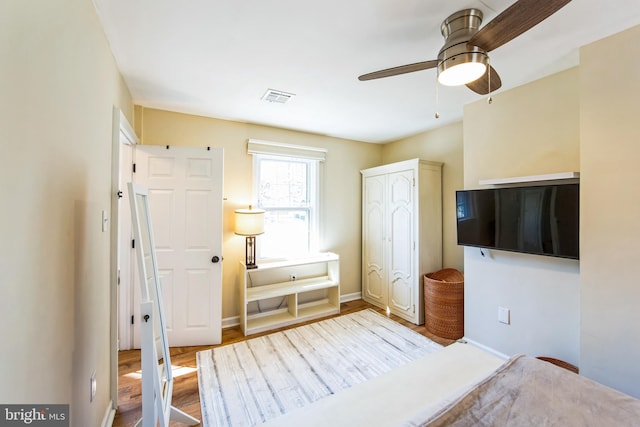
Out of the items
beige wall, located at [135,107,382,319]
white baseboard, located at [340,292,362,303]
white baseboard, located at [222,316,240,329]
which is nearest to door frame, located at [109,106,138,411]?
beige wall, located at [135,107,382,319]

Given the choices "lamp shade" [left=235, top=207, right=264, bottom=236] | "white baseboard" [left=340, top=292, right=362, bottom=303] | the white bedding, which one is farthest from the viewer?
"white baseboard" [left=340, top=292, right=362, bottom=303]

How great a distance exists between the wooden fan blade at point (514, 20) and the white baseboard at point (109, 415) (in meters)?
2.97

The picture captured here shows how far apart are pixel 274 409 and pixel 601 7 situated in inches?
123

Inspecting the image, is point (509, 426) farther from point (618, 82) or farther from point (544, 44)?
point (544, 44)

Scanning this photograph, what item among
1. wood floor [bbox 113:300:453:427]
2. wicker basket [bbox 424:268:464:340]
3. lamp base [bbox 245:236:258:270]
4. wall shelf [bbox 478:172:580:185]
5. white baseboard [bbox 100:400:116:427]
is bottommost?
wood floor [bbox 113:300:453:427]

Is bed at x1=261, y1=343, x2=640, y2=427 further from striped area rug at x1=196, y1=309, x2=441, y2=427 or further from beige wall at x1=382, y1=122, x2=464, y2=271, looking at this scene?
beige wall at x1=382, y1=122, x2=464, y2=271

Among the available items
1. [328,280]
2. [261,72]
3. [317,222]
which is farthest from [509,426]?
[317,222]

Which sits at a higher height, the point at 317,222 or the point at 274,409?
the point at 317,222

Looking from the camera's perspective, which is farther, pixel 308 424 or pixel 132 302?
pixel 132 302

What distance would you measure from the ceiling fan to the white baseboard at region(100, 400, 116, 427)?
8.69ft

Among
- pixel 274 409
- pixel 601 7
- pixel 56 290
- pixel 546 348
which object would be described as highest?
pixel 601 7

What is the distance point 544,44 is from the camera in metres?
1.72
